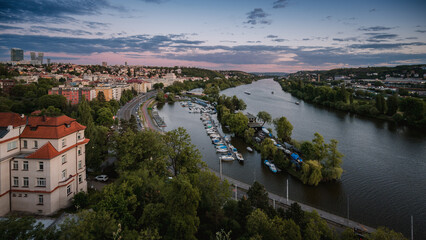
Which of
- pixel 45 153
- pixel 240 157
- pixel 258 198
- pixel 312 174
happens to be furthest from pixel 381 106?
pixel 45 153

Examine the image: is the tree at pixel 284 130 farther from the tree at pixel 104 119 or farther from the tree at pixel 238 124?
the tree at pixel 104 119

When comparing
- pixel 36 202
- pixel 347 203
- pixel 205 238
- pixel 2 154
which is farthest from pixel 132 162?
pixel 347 203

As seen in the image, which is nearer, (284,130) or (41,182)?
(41,182)

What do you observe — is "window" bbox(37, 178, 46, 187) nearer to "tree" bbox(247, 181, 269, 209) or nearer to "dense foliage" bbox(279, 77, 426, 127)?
"tree" bbox(247, 181, 269, 209)

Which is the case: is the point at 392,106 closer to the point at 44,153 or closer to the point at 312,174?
the point at 312,174

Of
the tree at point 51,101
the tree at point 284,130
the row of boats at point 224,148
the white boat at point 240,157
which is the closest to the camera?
the white boat at point 240,157

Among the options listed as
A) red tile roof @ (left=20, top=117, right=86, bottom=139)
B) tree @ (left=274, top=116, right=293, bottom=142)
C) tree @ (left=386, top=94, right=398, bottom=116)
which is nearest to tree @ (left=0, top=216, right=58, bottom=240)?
red tile roof @ (left=20, top=117, right=86, bottom=139)

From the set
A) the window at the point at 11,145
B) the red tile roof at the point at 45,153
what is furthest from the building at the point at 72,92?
the red tile roof at the point at 45,153

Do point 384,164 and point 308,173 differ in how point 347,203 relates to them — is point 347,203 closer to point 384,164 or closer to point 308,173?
point 308,173
